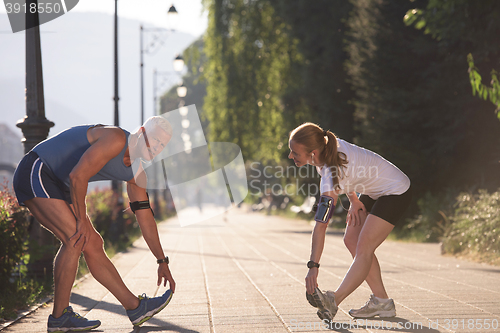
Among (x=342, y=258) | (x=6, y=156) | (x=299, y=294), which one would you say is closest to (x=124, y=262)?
(x=342, y=258)

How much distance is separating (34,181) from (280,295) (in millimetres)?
3078

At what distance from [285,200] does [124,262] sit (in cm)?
3150

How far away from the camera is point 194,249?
13.3 metres

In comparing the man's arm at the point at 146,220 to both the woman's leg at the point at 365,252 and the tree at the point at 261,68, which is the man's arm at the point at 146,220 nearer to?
the woman's leg at the point at 365,252

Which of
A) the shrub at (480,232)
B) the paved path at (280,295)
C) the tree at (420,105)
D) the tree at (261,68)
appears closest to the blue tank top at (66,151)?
the paved path at (280,295)

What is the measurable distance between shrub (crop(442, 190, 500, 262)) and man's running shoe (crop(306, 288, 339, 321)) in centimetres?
574

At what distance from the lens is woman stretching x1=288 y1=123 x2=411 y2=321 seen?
14.3ft

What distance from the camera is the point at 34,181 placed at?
4371 mm

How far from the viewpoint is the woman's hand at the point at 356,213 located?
500cm

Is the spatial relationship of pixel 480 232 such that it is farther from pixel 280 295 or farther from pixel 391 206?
pixel 391 206

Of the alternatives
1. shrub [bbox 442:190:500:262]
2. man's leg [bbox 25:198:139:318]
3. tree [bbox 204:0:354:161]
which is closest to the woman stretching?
man's leg [bbox 25:198:139:318]

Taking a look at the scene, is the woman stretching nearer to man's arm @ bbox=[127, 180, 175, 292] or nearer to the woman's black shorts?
the woman's black shorts

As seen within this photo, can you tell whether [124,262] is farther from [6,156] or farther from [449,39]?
[6,156]

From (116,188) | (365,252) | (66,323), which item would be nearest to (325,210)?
(365,252)
